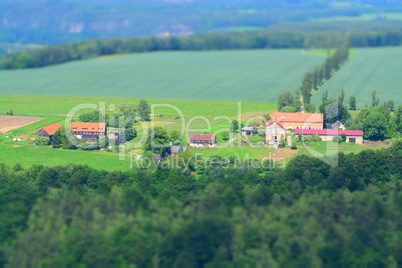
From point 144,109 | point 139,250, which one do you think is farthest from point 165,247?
point 144,109

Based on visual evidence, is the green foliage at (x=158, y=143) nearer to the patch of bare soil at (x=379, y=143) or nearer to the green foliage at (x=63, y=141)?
the green foliage at (x=63, y=141)

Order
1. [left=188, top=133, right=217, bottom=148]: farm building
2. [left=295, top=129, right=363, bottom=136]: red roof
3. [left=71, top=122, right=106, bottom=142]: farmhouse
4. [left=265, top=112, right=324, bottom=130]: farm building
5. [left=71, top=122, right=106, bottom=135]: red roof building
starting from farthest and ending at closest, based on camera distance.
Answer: [left=265, top=112, right=324, bottom=130]: farm building
[left=71, top=122, right=106, bottom=135]: red roof building
[left=71, top=122, right=106, bottom=142]: farmhouse
[left=295, top=129, right=363, bottom=136]: red roof
[left=188, top=133, right=217, bottom=148]: farm building

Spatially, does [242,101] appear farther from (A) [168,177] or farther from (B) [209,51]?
(B) [209,51]

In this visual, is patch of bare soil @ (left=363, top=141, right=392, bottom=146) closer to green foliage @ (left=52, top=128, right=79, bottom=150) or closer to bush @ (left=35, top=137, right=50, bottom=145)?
green foliage @ (left=52, top=128, right=79, bottom=150)

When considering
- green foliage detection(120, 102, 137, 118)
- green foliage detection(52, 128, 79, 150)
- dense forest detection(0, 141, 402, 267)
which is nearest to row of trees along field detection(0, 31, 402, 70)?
green foliage detection(120, 102, 137, 118)

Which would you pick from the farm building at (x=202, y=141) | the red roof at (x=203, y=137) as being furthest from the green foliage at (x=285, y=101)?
the farm building at (x=202, y=141)

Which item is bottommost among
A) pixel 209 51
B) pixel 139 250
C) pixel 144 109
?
pixel 139 250
